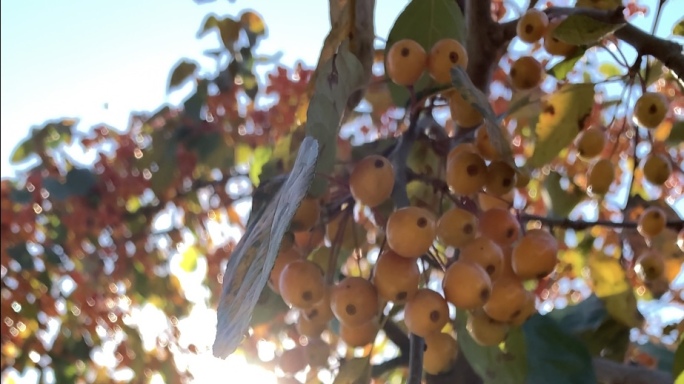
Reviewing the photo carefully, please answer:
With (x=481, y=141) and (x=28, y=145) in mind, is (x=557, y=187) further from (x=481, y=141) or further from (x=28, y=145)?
(x=28, y=145)

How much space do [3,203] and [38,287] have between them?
0.37 metres

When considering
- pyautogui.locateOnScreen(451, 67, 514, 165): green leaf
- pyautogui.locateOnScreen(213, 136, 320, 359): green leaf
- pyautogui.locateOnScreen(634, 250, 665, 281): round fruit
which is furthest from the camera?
pyautogui.locateOnScreen(634, 250, 665, 281): round fruit

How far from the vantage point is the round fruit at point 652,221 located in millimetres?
928

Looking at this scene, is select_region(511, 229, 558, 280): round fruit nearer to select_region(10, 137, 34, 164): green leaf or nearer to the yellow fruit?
the yellow fruit

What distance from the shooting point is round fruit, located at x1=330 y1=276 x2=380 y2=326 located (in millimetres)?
625

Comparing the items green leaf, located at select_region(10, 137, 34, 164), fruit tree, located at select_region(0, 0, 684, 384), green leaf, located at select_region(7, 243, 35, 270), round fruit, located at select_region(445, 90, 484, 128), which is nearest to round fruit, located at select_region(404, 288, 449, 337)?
fruit tree, located at select_region(0, 0, 684, 384)

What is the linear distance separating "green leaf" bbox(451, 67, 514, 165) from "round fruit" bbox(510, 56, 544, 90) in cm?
26

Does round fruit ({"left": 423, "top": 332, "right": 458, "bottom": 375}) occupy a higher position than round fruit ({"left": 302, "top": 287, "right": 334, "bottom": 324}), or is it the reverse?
round fruit ({"left": 302, "top": 287, "right": 334, "bottom": 324})

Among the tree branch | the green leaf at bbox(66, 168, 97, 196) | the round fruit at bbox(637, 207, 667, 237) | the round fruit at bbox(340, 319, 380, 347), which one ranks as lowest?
the green leaf at bbox(66, 168, 97, 196)

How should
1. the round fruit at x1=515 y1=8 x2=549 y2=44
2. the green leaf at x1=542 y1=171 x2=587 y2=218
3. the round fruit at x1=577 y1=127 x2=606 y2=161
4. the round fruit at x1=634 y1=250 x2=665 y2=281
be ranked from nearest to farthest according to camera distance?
the round fruit at x1=515 y1=8 x2=549 y2=44, the round fruit at x1=577 y1=127 x2=606 y2=161, the round fruit at x1=634 y1=250 x2=665 y2=281, the green leaf at x1=542 y1=171 x2=587 y2=218

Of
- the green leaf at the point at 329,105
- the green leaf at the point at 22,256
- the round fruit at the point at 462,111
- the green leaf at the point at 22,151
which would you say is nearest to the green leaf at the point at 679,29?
the round fruit at the point at 462,111

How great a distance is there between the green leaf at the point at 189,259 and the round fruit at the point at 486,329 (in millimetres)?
1608

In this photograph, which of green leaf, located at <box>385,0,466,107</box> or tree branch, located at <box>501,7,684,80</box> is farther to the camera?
green leaf, located at <box>385,0,466,107</box>

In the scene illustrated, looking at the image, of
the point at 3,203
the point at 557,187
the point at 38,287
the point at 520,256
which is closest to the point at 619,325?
the point at 557,187
